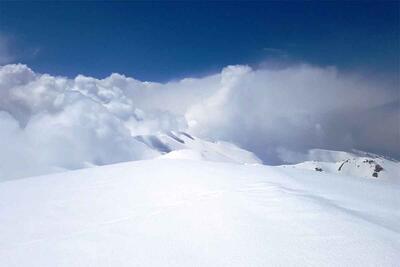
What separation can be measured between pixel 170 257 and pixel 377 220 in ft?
11.9

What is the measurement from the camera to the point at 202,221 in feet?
18.3

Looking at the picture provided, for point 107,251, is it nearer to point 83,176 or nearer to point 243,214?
point 243,214

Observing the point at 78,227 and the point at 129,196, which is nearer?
the point at 78,227

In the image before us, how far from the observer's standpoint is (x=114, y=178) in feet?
30.7

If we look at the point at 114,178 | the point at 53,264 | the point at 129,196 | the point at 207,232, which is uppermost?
the point at 114,178

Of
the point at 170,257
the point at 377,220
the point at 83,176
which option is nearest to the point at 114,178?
the point at 83,176

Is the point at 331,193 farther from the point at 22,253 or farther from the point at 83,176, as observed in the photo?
the point at 83,176

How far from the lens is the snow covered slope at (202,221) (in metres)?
4.42

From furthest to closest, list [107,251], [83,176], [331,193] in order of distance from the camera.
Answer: [83,176], [331,193], [107,251]

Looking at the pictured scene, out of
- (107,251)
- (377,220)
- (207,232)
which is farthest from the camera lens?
(377,220)

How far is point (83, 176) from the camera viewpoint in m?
10.0

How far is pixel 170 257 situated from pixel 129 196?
3376mm

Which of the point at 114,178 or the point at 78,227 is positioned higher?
the point at 114,178

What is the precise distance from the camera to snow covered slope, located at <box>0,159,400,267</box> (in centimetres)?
442
